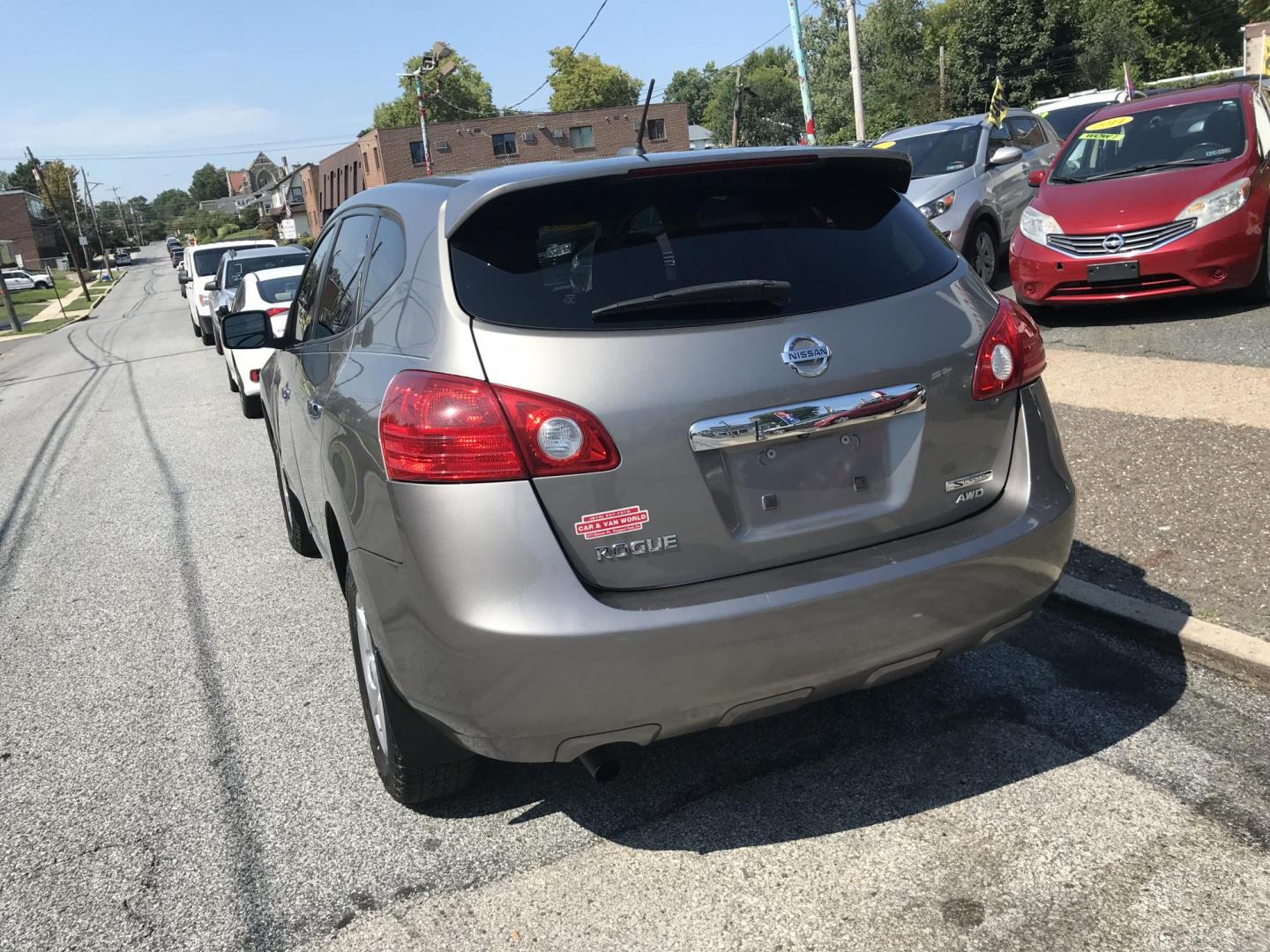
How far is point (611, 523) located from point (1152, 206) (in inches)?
296

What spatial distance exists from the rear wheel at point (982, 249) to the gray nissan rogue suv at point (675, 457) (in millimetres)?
8914

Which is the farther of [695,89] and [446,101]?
[695,89]

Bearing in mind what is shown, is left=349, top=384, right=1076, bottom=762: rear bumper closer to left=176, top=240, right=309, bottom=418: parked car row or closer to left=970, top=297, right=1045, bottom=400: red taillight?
left=970, top=297, right=1045, bottom=400: red taillight

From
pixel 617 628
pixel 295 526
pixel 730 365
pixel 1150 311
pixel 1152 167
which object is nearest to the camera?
pixel 617 628

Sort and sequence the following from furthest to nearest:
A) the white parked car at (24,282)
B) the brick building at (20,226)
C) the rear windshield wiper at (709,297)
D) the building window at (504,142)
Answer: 1. the brick building at (20,226)
2. the building window at (504,142)
3. the white parked car at (24,282)
4. the rear windshield wiper at (709,297)

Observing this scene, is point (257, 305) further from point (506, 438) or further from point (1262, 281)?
point (506, 438)

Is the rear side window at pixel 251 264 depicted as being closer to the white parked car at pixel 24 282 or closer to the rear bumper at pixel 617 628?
the rear bumper at pixel 617 628

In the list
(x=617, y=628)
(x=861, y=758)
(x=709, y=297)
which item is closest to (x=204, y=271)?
(x=861, y=758)

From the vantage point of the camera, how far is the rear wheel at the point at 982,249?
11484 mm

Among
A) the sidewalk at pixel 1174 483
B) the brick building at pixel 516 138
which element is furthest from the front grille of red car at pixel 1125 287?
the brick building at pixel 516 138

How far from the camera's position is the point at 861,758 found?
340 centimetres

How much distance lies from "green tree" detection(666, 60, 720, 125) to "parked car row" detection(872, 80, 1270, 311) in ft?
493

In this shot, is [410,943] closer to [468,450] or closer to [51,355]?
[468,450]

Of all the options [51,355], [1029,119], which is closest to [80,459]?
[1029,119]
